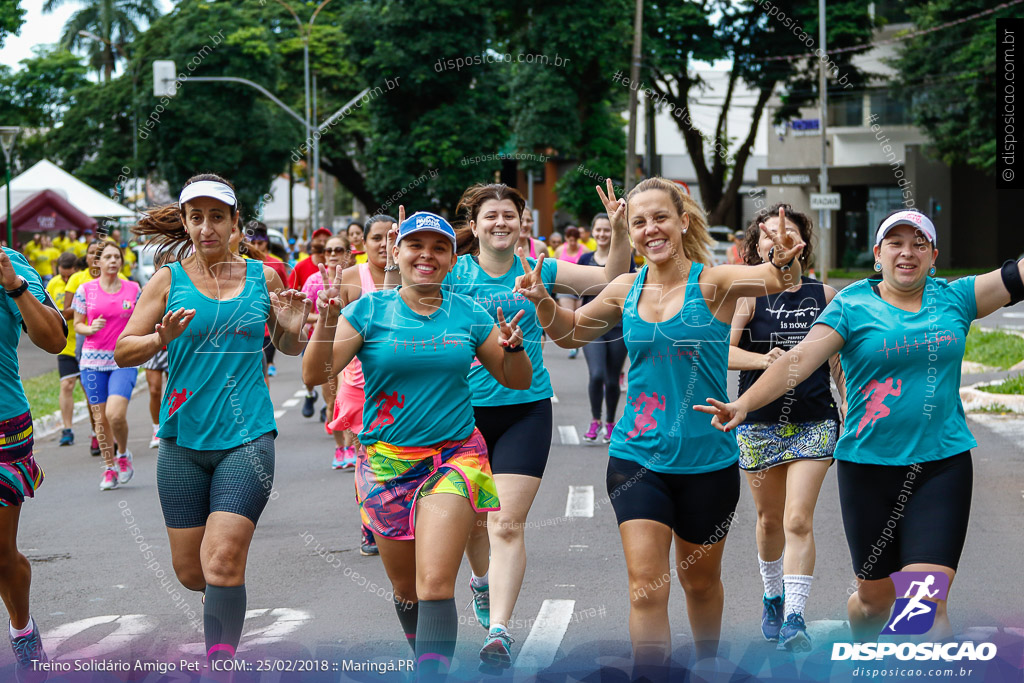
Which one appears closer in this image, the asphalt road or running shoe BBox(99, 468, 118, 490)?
the asphalt road

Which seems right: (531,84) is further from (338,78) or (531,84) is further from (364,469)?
(364,469)

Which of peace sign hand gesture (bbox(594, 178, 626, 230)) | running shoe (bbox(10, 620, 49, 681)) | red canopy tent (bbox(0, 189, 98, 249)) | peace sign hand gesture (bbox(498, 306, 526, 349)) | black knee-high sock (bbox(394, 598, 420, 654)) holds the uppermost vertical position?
red canopy tent (bbox(0, 189, 98, 249))

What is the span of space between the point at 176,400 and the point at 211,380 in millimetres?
166

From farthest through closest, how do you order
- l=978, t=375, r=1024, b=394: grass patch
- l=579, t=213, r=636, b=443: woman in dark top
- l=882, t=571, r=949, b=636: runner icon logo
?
l=978, t=375, r=1024, b=394: grass patch → l=579, t=213, r=636, b=443: woman in dark top → l=882, t=571, r=949, b=636: runner icon logo

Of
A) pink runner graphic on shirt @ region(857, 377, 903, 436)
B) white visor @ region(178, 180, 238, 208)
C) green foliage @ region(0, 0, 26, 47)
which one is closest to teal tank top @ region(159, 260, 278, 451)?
white visor @ region(178, 180, 238, 208)

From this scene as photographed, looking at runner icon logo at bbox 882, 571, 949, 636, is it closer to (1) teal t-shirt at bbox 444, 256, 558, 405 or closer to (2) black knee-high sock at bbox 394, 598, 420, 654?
(2) black knee-high sock at bbox 394, 598, 420, 654

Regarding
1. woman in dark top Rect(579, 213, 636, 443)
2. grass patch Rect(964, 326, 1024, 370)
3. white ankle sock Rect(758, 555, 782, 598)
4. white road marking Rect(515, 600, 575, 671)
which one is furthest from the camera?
grass patch Rect(964, 326, 1024, 370)

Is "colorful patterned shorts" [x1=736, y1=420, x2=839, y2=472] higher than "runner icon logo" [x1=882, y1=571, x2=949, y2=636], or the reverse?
"colorful patterned shorts" [x1=736, y1=420, x2=839, y2=472]

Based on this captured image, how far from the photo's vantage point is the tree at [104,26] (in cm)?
6694

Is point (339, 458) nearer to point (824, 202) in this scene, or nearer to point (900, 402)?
point (900, 402)

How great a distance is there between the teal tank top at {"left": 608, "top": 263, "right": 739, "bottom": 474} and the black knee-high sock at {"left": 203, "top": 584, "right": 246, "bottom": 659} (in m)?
1.54

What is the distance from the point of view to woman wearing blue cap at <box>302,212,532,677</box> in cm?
435

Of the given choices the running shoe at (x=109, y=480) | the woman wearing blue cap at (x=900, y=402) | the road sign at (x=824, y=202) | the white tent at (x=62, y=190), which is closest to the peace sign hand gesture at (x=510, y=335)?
the woman wearing blue cap at (x=900, y=402)

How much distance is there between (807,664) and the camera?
196 inches
